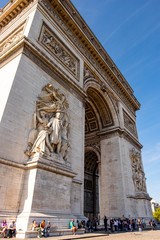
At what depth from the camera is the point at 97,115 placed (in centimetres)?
2016

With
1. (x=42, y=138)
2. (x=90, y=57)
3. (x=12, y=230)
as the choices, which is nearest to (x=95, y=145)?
(x=90, y=57)

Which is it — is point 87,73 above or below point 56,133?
above

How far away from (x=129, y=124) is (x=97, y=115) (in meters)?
5.50

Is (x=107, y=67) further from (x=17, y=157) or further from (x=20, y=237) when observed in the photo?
(x=20, y=237)

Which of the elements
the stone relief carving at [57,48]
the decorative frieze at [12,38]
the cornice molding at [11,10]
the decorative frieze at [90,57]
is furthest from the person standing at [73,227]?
the cornice molding at [11,10]

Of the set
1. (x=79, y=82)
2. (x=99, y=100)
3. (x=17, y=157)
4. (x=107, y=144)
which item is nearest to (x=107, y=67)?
(x=99, y=100)

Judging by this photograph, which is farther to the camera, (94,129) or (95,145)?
(94,129)

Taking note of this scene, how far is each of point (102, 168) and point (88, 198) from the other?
17.0ft

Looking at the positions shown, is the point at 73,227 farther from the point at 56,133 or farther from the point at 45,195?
the point at 56,133

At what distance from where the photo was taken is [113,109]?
1961 centimetres

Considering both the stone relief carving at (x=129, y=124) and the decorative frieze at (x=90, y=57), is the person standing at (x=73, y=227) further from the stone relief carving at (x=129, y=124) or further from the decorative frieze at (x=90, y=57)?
the stone relief carving at (x=129, y=124)

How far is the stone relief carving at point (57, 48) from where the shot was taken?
11.6 m

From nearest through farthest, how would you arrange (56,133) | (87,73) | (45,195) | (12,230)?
(12,230) → (45,195) → (56,133) → (87,73)

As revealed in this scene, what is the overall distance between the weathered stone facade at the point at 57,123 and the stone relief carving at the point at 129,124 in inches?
69.9
